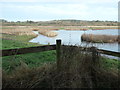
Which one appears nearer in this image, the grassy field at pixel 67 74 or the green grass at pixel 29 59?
the grassy field at pixel 67 74

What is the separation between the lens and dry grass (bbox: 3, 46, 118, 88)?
3.08 metres

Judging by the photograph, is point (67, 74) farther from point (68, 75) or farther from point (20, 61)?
point (20, 61)

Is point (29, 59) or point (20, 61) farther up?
point (20, 61)

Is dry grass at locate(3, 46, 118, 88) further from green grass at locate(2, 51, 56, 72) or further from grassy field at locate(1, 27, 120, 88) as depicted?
green grass at locate(2, 51, 56, 72)

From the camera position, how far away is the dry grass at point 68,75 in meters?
3.08

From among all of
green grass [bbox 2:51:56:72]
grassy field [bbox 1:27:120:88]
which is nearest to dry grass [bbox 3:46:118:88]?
grassy field [bbox 1:27:120:88]

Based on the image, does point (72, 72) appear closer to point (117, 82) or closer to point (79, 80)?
point (79, 80)

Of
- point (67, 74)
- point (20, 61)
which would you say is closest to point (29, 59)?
point (20, 61)

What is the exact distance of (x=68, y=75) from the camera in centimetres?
324

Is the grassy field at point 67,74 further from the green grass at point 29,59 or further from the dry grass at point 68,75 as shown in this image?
the green grass at point 29,59

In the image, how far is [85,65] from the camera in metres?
3.40

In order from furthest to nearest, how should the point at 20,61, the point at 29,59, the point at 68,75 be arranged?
the point at 29,59 → the point at 20,61 → the point at 68,75

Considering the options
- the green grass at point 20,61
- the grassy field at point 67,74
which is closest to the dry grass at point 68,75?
the grassy field at point 67,74

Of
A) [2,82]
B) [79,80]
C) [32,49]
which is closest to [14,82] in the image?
[2,82]
